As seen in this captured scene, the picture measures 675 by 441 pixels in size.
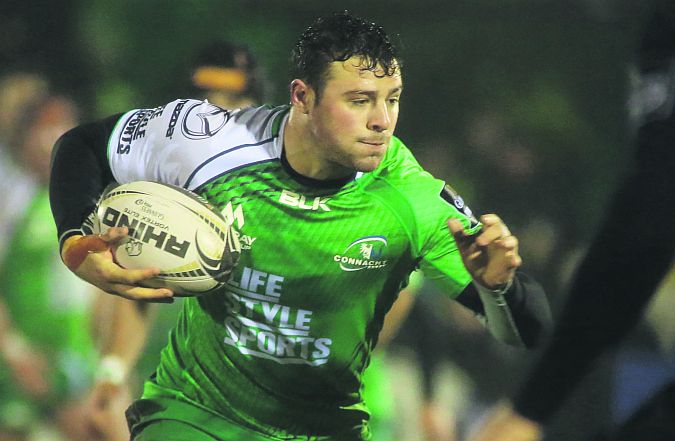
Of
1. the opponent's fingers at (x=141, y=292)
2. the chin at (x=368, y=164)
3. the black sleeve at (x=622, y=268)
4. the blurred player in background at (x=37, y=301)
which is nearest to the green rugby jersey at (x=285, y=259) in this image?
the chin at (x=368, y=164)

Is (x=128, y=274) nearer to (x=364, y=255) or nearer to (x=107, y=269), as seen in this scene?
(x=107, y=269)

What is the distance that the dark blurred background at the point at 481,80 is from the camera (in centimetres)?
407

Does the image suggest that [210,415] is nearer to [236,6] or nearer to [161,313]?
[161,313]

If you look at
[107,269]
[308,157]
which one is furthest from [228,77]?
[107,269]

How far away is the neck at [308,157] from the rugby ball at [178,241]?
0.27 metres

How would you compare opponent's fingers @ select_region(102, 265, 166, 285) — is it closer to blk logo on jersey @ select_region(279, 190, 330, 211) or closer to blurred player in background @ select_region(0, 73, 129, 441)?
blk logo on jersey @ select_region(279, 190, 330, 211)

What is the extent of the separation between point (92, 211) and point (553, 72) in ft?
7.04

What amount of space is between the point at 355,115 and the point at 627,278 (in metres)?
1.35

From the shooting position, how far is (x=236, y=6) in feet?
13.5

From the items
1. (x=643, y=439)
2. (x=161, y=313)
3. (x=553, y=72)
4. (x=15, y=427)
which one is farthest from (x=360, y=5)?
(x=643, y=439)

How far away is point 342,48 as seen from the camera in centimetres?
259

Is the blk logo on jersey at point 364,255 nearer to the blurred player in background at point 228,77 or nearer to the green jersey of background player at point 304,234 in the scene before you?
the green jersey of background player at point 304,234

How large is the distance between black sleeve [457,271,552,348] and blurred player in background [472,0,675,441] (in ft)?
3.57

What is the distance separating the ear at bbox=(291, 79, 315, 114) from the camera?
2648 mm
